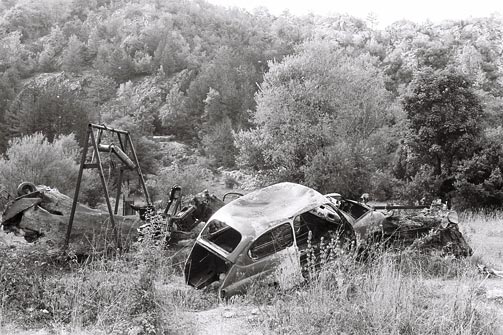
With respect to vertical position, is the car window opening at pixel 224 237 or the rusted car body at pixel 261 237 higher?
the rusted car body at pixel 261 237

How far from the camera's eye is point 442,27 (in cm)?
7206

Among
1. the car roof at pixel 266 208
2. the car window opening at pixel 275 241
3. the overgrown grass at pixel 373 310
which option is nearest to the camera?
the overgrown grass at pixel 373 310

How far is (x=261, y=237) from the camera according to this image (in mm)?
7207

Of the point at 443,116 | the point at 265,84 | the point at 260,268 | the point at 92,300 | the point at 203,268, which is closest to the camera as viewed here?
the point at 92,300

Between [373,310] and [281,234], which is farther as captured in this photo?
[281,234]

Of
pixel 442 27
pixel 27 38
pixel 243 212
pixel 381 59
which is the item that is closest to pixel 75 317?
pixel 243 212

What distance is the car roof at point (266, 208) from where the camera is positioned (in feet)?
23.7

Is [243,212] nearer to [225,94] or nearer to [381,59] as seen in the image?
[225,94]

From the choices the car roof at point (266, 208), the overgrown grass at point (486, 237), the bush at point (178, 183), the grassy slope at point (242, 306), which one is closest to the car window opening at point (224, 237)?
the car roof at point (266, 208)

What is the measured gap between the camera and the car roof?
23.7 ft

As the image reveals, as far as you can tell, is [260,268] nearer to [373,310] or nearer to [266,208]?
[266,208]

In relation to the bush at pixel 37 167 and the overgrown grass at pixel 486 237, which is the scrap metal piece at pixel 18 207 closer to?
the overgrown grass at pixel 486 237

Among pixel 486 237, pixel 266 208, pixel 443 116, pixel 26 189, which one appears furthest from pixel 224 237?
pixel 443 116

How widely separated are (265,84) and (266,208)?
68.6ft
